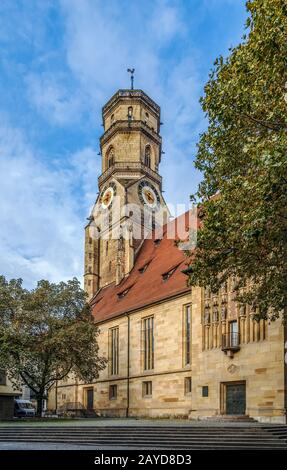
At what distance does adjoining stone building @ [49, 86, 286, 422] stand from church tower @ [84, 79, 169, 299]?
10 centimetres

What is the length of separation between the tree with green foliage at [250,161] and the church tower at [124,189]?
28906mm

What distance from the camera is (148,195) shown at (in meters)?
53.1

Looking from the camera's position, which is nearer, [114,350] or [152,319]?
[152,319]

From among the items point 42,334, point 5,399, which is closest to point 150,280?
point 42,334

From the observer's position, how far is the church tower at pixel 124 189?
50.1 meters

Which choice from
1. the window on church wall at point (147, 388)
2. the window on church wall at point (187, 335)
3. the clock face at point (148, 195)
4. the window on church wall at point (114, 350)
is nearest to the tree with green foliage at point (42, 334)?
the window on church wall at point (147, 388)

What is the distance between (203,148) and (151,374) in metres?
20.4

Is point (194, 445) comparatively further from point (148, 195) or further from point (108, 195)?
point (108, 195)

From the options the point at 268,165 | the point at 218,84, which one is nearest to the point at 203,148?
the point at 218,84

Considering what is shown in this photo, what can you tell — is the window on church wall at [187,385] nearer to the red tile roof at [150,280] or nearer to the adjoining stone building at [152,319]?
the adjoining stone building at [152,319]

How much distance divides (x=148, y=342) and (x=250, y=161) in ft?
72.6

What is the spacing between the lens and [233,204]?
56.6 ft

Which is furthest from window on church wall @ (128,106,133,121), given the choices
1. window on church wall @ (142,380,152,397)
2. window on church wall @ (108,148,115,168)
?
window on church wall @ (142,380,152,397)
